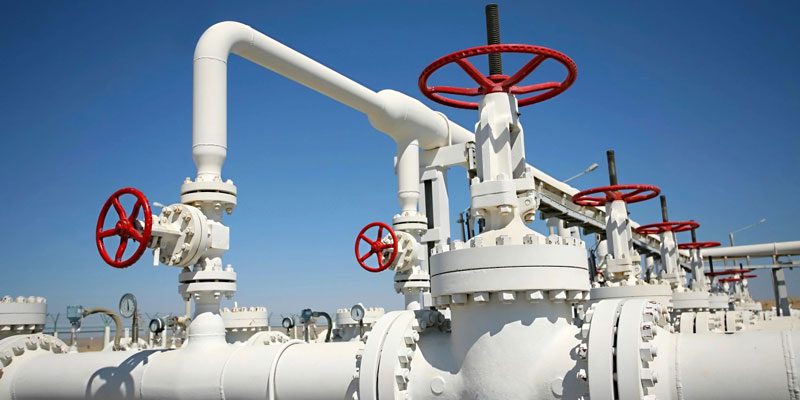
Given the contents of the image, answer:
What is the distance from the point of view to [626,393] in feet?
8.72

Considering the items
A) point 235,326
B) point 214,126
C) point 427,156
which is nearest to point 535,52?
point 214,126

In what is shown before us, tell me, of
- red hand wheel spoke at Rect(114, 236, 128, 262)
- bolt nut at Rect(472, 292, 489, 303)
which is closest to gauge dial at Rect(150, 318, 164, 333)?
red hand wheel spoke at Rect(114, 236, 128, 262)

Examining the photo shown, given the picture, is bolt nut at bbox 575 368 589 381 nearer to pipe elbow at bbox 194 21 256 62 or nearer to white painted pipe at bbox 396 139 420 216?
pipe elbow at bbox 194 21 256 62

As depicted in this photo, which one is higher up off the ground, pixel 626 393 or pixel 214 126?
pixel 214 126

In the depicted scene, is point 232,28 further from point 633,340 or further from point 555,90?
point 633,340

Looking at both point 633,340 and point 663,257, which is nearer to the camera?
point 633,340

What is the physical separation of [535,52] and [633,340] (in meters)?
1.72

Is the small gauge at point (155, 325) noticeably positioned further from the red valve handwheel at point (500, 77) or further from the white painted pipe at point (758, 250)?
the white painted pipe at point (758, 250)

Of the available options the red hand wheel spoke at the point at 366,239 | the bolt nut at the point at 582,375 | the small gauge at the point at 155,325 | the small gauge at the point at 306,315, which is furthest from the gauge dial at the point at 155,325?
the bolt nut at the point at 582,375

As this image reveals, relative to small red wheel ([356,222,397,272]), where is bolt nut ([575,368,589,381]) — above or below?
below

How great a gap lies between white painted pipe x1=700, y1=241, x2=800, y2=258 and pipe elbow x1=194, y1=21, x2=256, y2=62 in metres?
28.1

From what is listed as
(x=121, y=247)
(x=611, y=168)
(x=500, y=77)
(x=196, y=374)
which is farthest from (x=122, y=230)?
(x=611, y=168)

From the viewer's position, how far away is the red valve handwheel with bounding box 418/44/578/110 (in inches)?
140

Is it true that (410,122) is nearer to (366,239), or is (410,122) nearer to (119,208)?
(366,239)
